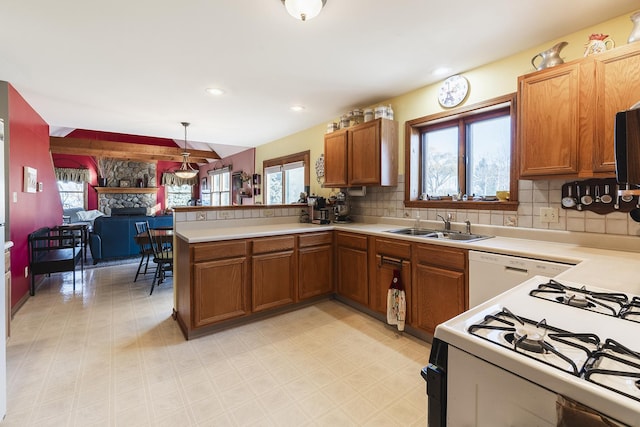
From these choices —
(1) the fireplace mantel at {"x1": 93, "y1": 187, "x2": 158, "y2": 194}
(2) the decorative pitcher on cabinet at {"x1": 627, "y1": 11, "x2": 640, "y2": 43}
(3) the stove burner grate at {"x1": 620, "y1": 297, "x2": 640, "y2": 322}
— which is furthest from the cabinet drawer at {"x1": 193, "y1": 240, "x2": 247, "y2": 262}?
(1) the fireplace mantel at {"x1": 93, "y1": 187, "x2": 158, "y2": 194}

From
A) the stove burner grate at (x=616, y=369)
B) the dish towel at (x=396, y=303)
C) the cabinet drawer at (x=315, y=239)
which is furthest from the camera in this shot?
the cabinet drawer at (x=315, y=239)

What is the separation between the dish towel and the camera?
255cm

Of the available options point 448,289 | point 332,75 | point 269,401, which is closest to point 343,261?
point 448,289

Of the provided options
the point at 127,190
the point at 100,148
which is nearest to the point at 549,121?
the point at 100,148

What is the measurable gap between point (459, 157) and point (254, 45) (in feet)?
6.90

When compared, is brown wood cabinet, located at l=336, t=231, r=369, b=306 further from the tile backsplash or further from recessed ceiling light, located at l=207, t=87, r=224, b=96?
recessed ceiling light, located at l=207, t=87, r=224, b=96

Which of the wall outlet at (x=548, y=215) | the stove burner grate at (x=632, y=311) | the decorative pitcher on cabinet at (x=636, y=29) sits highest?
the decorative pitcher on cabinet at (x=636, y=29)

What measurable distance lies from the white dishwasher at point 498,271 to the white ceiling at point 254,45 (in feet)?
5.11

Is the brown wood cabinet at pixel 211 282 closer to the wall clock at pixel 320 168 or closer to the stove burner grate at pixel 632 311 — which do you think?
the wall clock at pixel 320 168

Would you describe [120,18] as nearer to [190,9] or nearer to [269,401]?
[190,9]

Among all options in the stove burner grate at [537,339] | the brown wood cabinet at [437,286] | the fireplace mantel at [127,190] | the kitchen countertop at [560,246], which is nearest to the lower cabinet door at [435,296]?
the brown wood cabinet at [437,286]

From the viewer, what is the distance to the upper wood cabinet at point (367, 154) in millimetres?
3191

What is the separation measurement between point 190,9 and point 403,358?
2.78 m

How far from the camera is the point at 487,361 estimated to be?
71 cm
